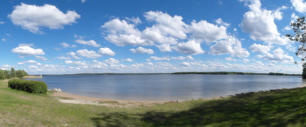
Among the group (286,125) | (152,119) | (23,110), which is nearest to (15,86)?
(23,110)

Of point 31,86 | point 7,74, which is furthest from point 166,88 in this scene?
point 7,74

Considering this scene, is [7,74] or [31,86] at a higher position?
[7,74]

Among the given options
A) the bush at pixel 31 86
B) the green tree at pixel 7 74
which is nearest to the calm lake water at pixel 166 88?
the bush at pixel 31 86

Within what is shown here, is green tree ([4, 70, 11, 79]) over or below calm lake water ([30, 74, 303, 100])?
over

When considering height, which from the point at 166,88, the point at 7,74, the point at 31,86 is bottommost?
the point at 166,88

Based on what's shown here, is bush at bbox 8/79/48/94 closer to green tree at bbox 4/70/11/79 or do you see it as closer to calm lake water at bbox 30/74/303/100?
calm lake water at bbox 30/74/303/100

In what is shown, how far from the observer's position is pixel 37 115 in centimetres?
849

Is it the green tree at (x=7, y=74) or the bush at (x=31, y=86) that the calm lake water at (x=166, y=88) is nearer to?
the bush at (x=31, y=86)

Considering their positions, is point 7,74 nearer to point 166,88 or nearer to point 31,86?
point 31,86

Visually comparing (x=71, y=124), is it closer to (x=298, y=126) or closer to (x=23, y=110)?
(x=23, y=110)

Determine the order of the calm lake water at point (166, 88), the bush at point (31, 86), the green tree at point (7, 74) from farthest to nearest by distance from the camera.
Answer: the green tree at point (7, 74), the calm lake water at point (166, 88), the bush at point (31, 86)

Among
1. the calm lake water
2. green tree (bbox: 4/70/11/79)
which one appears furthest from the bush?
green tree (bbox: 4/70/11/79)

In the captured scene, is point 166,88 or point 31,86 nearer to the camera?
point 31,86

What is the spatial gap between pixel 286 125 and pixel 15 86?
1182 inches
